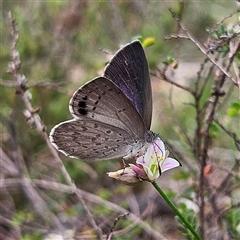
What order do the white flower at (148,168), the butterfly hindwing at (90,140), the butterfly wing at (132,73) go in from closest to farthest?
the white flower at (148,168)
the butterfly wing at (132,73)
the butterfly hindwing at (90,140)

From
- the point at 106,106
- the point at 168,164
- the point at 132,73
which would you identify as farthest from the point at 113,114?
the point at 168,164

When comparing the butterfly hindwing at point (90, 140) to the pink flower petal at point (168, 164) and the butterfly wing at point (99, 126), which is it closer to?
the butterfly wing at point (99, 126)

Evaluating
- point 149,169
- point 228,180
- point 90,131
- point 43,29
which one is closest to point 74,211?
point 228,180

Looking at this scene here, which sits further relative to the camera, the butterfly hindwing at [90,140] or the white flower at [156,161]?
the butterfly hindwing at [90,140]

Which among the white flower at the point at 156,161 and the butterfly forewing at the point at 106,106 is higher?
the butterfly forewing at the point at 106,106

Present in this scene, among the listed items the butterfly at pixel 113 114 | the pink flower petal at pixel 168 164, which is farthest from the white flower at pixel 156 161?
the butterfly at pixel 113 114

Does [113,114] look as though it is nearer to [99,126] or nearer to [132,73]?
[99,126]

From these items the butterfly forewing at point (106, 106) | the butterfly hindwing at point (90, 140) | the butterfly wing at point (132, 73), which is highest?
the butterfly wing at point (132, 73)

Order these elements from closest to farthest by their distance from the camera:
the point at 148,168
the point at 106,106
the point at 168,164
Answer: the point at 148,168
the point at 168,164
the point at 106,106
